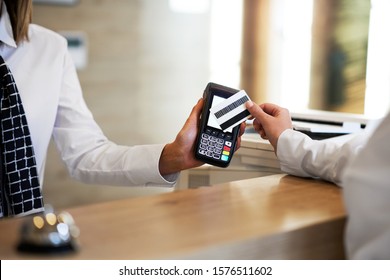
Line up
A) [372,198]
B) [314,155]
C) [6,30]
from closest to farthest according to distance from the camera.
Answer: [372,198] < [314,155] < [6,30]

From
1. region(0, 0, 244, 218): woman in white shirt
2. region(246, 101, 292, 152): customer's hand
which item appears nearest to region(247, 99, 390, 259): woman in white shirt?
region(246, 101, 292, 152): customer's hand

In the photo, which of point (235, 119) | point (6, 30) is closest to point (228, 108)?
point (235, 119)

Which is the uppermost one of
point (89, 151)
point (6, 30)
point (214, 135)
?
point (6, 30)

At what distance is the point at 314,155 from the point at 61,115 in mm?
748

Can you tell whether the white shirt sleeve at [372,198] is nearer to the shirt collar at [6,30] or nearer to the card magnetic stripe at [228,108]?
the card magnetic stripe at [228,108]

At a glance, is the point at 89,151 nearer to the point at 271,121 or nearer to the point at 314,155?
the point at 271,121

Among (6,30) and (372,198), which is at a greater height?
(6,30)

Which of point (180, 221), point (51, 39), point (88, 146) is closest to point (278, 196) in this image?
point (180, 221)

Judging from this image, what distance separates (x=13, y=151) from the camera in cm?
160

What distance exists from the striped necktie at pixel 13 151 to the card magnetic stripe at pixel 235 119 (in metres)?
0.54

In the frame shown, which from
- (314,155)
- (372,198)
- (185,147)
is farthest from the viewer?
(185,147)

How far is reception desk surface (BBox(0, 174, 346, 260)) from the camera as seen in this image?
85 cm

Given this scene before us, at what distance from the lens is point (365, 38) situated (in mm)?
4703

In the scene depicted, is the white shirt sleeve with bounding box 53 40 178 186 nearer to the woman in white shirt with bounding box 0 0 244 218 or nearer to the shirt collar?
the woman in white shirt with bounding box 0 0 244 218
